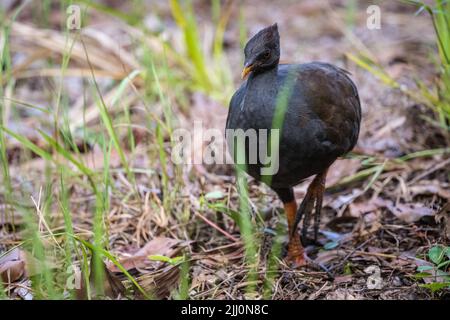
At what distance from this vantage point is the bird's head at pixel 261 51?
3334mm

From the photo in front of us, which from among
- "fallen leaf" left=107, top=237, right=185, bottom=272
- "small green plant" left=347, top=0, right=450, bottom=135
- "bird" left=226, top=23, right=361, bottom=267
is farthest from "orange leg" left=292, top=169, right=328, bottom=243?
"small green plant" left=347, top=0, right=450, bottom=135

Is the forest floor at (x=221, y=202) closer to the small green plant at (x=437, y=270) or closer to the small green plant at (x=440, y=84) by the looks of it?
the small green plant at (x=437, y=270)

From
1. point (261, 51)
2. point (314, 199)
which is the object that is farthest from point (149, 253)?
point (261, 51)

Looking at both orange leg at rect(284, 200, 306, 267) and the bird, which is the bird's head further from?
orange leg at rect(284, 200, 306, 267)

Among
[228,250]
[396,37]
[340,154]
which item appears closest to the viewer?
[340,154]

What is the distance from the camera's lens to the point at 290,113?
333 centimetres

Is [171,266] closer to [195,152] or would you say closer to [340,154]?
[340,154]

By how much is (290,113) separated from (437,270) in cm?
114

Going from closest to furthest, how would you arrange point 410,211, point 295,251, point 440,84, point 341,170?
point 295,251 → point 410,211 → point 341,170 → point 440,84

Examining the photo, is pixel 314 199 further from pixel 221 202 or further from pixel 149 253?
pixel 149 253
